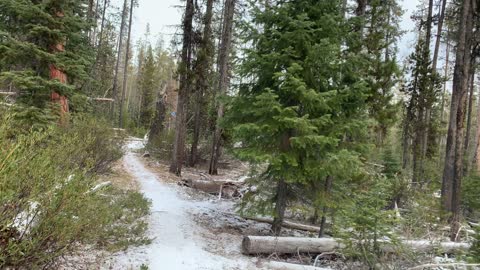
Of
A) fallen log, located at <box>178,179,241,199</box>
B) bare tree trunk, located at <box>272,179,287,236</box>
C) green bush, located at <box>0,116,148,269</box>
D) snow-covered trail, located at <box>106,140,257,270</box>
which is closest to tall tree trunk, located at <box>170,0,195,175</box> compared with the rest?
fallen log, located at <box>178,179,241,199</box>

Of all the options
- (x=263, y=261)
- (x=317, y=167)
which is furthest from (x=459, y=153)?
(x=263, y=261)

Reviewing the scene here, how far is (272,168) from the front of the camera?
660 centimetres

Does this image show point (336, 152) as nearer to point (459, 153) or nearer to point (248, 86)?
point (248, 86)

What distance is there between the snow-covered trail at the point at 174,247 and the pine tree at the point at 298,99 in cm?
146

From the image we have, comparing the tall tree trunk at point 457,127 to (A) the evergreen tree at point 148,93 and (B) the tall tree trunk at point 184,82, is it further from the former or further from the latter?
(A) the evergreen tree at point 148,93

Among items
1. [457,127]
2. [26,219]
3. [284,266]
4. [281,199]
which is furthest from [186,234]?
[457,127]

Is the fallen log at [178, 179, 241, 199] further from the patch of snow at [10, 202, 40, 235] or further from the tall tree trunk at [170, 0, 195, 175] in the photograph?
the patch of snow at [10, 202, 40, 235]

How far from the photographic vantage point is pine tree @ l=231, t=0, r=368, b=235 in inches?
236

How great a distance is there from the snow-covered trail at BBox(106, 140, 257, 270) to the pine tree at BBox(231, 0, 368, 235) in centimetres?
146

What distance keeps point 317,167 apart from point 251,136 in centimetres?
146

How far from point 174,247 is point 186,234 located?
0.91m

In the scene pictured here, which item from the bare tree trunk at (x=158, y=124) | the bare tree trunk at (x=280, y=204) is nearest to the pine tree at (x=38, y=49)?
the bare tree trunk at (x=280, y=204)

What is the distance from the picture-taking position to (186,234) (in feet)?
21.9

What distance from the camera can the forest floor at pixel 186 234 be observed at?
5.06m
